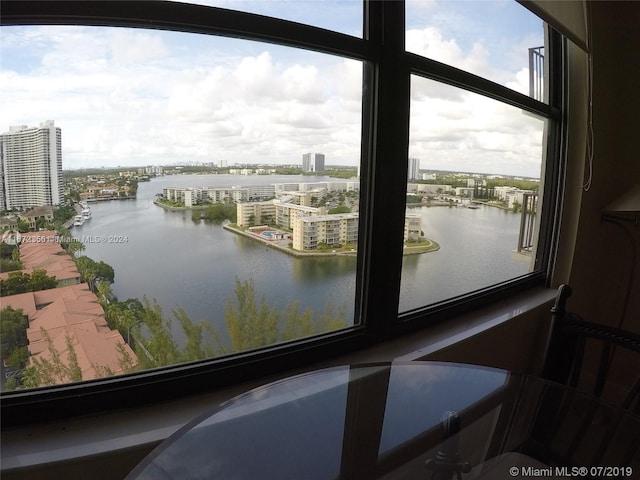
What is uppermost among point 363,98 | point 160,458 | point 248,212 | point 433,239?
point 363,98

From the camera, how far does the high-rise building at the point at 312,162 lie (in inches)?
55.9

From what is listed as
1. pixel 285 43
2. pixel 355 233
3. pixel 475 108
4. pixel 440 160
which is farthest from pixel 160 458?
pixel 475 108

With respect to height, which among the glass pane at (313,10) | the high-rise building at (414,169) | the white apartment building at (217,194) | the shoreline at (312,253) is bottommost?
the shoreline at (312,253)

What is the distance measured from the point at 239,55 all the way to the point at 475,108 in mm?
1323

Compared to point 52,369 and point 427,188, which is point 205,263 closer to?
point 52,369

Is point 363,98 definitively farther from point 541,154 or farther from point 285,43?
point 541,154

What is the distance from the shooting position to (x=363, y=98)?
56.4 inches

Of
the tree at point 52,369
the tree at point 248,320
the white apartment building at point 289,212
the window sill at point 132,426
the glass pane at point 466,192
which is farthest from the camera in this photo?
the glass pane at point 466,192

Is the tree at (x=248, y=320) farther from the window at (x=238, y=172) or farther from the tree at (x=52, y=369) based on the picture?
the tree at (x=52, y=369)

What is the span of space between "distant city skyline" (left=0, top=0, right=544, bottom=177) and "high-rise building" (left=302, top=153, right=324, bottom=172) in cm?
3

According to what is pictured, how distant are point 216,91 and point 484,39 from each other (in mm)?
1505

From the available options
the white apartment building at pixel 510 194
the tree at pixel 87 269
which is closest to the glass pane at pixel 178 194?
the tree at pixel 87 269

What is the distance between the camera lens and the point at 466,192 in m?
2.04

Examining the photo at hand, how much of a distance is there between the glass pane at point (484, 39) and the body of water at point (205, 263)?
75 centimetres
